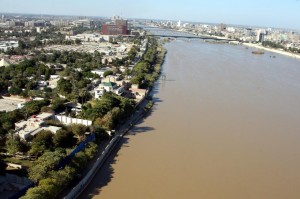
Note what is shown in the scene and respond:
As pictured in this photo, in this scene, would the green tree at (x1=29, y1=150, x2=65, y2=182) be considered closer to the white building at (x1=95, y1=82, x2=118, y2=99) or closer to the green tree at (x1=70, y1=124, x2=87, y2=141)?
the green tree at (x1=70, y1=124, x2=87, y2=141)

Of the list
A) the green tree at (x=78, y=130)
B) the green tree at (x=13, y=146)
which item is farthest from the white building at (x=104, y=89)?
the green tree at (x=13, y=146)

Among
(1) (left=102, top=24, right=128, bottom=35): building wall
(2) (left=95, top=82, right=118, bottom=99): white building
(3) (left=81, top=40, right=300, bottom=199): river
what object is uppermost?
(1) (left=102, top=24, right=128, bottom=35): building wall

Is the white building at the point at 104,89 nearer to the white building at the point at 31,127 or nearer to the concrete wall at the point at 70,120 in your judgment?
the concrete wall at the point at 70,120

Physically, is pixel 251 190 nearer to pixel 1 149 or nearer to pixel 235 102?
pixel 1 149

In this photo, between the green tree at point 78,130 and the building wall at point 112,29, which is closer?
the green tree at point 78,130

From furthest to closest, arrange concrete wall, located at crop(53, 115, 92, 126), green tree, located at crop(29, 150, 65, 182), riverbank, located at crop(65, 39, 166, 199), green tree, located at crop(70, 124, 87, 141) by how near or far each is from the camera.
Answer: concrete wall, located at crop(53, 115, 92, 126), green tree, located at crop(70, 124, 87, 141), riverbank, located at crop(65, 39, 166, 199), green tree, located at crop(29, 150, 65, 182)

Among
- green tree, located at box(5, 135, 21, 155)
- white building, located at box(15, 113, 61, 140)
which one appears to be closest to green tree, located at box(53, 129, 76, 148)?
white building, located at box(15, 113, 61, 140)

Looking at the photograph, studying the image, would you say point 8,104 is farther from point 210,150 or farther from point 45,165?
point 210,150

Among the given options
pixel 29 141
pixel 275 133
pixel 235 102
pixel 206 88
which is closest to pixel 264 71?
pixel 206 88
